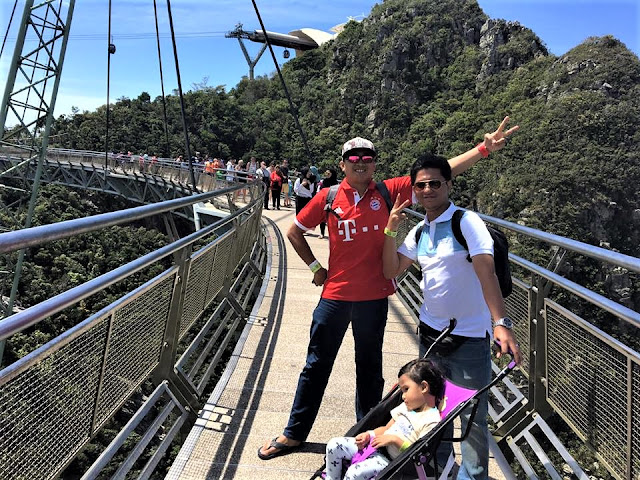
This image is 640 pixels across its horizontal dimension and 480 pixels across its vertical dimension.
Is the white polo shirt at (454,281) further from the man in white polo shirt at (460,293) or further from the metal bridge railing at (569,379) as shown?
the metal bridge railing at (569,379)

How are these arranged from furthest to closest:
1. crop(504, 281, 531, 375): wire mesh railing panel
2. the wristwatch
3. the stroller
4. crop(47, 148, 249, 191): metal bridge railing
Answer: crop(47, 148, 249, 191): metal bridge railing, crop(504, 281, 531, 375): wire mesh railing panel, the wristwatch, the stroller

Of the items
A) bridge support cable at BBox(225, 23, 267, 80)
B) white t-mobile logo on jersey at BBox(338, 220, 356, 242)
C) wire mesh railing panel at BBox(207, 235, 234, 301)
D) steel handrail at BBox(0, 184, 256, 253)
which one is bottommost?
wire mesh railing panel at BBox(207, 235, 234, 301)

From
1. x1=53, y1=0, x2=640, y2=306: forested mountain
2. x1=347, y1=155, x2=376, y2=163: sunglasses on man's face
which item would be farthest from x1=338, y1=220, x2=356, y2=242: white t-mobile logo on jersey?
x1=53, y1=0, x2=640, y2=306: forested mountain

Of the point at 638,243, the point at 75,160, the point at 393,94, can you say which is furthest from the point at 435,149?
the point at 75,160

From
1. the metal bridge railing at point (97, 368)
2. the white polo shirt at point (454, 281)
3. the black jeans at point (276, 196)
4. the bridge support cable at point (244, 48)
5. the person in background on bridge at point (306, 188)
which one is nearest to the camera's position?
the metal bridge railing at point (97, 368)

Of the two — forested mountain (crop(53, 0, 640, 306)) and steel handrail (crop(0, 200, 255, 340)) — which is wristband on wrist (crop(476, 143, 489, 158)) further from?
forested mountain (crop(53, 0, 640, 306))

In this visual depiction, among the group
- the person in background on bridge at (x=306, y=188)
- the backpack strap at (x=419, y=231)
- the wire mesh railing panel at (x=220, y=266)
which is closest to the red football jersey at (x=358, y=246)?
the backpack strap at (x=419, y=231)

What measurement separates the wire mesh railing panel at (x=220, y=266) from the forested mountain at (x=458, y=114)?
142 ft

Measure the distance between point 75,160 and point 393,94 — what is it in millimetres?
55302

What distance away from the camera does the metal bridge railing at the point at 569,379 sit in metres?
2.10

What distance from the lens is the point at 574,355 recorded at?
2582 millimetres

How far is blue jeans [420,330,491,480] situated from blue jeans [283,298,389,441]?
0.67m

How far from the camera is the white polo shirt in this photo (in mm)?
2262

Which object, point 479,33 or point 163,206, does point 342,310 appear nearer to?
point 163,206
